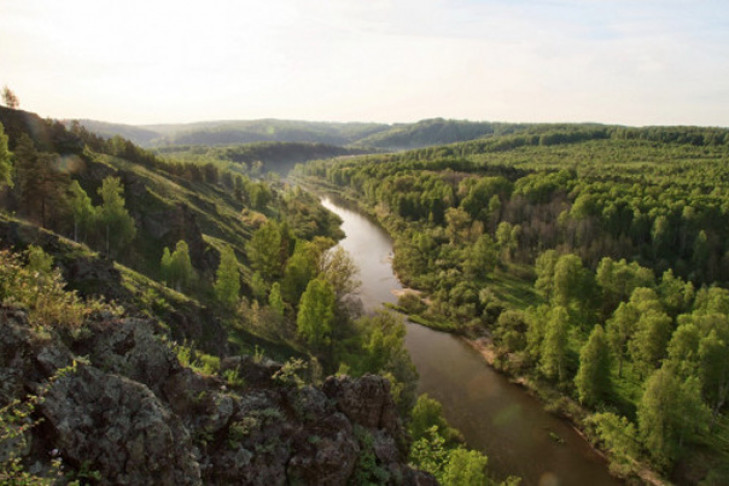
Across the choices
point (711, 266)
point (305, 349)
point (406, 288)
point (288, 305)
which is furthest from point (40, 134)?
point (711, 266)

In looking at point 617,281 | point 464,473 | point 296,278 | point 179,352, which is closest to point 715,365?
point 617,281

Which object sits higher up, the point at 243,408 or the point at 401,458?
the point at 243,408

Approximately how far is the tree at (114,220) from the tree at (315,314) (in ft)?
77.2

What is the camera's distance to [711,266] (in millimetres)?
76062

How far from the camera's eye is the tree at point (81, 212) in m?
48.4

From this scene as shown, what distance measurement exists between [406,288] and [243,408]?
2658 inches

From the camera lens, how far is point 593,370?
45.2 m

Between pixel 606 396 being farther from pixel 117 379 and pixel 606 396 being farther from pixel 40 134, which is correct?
pixel 40 134

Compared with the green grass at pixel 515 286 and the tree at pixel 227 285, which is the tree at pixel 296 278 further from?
the green grass at pixel 515 286

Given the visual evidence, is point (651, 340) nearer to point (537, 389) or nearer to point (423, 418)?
point (537, 389)

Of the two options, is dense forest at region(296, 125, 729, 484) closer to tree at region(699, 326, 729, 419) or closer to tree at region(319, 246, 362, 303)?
tree at region(699, 326, 729, 419)

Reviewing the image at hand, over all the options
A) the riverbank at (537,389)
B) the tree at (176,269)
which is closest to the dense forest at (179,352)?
the tree at (176,269)

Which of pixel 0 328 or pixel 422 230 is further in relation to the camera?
pixel 422 230

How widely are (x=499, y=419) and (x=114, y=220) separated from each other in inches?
1888
